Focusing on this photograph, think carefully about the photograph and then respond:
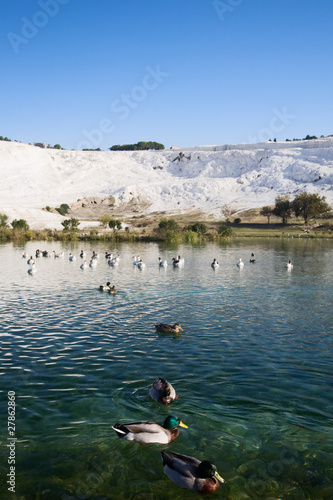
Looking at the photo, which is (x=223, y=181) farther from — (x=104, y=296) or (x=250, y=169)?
(x=104, y=296)

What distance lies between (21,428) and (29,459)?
150cm

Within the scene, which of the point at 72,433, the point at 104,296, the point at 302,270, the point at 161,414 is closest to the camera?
the point at 72,433

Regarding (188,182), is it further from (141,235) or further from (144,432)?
(144,432)

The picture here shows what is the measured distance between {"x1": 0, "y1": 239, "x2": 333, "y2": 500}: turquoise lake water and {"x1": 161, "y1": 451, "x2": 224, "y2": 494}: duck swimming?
0.38m

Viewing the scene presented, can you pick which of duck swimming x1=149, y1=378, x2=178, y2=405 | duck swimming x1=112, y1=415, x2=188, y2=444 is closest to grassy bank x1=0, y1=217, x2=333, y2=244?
duck swimming x1=149, y1=378, x2=178, y2=405

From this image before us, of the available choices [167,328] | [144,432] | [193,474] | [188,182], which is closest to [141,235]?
[167,328]

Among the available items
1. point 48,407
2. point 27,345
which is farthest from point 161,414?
point 27,345

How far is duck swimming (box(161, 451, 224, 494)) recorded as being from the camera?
9.17 metres

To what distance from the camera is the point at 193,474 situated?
9320mm

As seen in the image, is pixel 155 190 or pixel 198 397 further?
pixel 155 190

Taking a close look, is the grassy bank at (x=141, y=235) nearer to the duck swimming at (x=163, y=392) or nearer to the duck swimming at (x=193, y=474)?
the duck swimming at (x=163, y=392)

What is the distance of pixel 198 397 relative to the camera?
45.2ft

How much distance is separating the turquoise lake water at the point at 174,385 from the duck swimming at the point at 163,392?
0.25 meters

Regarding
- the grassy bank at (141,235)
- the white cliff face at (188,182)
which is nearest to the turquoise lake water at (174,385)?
the grassy bank at (141,235)
